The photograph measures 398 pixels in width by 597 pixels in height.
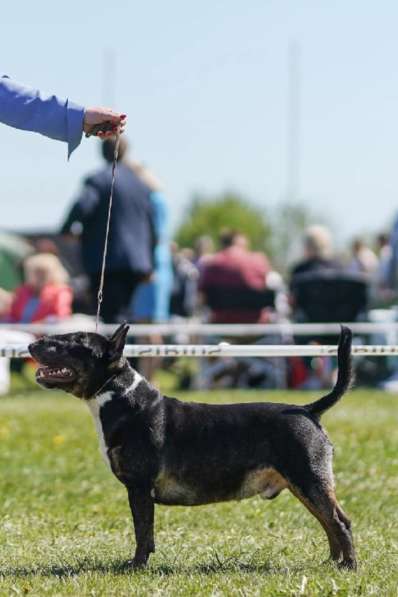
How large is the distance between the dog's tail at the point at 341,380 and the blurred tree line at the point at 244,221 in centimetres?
6101

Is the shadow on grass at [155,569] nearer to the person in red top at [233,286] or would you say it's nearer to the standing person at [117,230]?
the standing person at [117,230]

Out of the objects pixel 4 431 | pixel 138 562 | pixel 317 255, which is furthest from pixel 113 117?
pixel 317 255

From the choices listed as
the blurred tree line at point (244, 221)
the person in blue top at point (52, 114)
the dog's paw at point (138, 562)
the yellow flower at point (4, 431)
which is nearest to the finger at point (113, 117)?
the person in blue top at point (52, 114)

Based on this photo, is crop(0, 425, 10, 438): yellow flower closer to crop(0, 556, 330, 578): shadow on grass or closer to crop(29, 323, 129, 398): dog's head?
crop(0, 556, 330, 578): shadow on grass

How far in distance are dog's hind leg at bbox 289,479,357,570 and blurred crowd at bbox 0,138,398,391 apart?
240 inches

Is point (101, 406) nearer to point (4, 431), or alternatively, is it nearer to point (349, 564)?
point (349, 564)

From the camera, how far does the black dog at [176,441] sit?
484 centimetres

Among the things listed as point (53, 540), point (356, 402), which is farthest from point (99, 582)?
point (356, 402)

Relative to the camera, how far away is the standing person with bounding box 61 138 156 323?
1078 centimetres

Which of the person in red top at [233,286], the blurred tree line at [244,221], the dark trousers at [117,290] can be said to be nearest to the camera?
the dark trousers at [117,290]

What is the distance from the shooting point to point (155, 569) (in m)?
4.92

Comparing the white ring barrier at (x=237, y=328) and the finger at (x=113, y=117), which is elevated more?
the finger at (x=113, y=117)

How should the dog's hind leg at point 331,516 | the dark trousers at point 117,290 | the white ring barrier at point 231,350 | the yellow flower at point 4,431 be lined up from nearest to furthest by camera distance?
the dog's hind leg at point 331,516 → the white ring barrier at point 231,350 → the yellow flower at point 4,431 → the dark trousers at point 117,290

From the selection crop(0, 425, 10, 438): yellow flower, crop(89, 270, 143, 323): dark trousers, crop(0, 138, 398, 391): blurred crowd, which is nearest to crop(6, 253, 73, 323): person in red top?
crop(0, 138, 398, 391): blurred crowd
